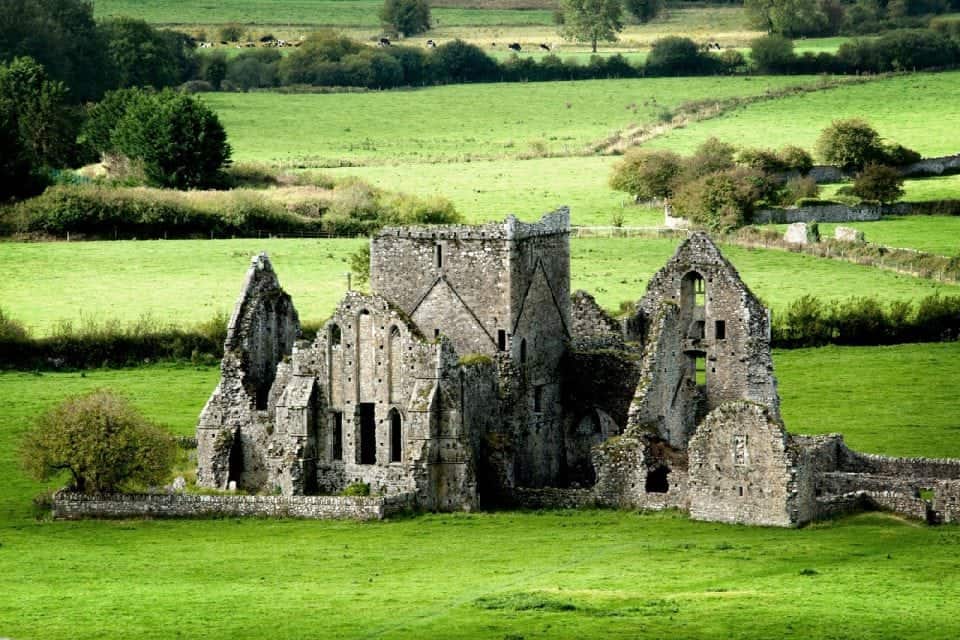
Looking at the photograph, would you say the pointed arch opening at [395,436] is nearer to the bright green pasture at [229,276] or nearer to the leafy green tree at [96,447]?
the leafy green tree at [96,447]

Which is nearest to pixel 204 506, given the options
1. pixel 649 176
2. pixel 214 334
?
pixel 214 334

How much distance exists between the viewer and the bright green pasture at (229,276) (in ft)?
322

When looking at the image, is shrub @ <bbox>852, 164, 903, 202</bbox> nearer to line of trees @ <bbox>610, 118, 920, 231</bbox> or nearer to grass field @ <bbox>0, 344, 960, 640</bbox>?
line of trees @ <bbox>610, 118, 920, 231</bbox>

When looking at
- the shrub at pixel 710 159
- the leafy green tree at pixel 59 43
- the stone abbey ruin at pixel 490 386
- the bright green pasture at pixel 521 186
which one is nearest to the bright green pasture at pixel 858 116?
the shrub at pixel 710 159

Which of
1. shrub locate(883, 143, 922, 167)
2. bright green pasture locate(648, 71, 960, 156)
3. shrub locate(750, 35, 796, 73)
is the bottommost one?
shrub locate(883, 143, 922, 167)

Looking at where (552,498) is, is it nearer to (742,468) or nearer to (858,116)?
(742,468)

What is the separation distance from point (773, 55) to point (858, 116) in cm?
3248

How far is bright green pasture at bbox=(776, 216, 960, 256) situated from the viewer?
11388 centimetres

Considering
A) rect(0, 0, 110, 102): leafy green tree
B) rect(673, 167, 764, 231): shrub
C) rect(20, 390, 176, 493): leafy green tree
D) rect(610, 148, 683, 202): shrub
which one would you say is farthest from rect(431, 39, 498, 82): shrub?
rect(20, 390, 176, 493): leafy green tree

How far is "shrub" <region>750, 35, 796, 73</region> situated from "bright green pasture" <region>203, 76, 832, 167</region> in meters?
4.01

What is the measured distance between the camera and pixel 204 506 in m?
65.0

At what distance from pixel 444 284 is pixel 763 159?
6516 centimetres

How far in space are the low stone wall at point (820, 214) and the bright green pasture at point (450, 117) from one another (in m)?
30.8

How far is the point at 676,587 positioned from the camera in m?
54.4
